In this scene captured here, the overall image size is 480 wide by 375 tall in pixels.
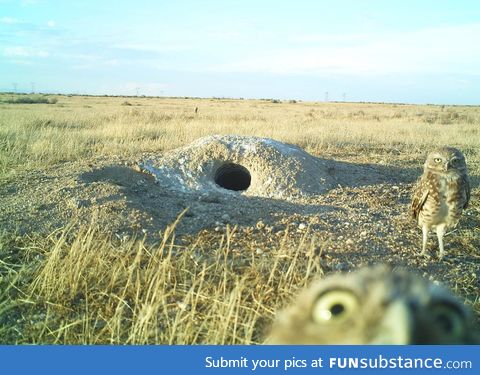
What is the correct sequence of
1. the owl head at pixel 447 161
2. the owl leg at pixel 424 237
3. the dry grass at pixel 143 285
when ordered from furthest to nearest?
the owl leg at pixel 424 237, the owl head at pixel 447 161, the dry grass at pixel 143 285

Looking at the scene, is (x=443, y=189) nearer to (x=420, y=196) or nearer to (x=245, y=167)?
(x=420, y=196)

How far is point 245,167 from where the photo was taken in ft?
28.6

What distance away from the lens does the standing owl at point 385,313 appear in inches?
27.6

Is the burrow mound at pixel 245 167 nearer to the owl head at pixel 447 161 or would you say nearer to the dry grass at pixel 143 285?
the dry grass at pixel 143 285

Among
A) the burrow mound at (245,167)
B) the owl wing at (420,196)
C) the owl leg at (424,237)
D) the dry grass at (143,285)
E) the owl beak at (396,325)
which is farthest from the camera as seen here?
the burrow mound at (245,167)

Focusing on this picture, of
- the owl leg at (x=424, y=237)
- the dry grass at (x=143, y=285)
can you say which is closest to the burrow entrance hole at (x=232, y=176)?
the dry grass at (x=143, y=285)

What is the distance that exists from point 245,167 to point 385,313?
26.3 ft

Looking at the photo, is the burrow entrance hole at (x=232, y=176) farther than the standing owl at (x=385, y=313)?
Yes

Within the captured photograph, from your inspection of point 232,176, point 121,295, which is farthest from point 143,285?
point 232,176

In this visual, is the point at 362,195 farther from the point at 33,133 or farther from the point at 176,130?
the point at 33,133

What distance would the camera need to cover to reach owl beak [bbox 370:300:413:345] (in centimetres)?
68

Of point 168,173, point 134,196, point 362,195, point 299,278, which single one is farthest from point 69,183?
point 362,195

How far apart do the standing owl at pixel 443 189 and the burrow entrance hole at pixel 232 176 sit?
435cm

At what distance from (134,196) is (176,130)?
8389 mm
